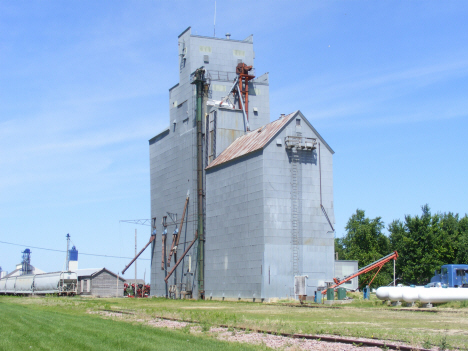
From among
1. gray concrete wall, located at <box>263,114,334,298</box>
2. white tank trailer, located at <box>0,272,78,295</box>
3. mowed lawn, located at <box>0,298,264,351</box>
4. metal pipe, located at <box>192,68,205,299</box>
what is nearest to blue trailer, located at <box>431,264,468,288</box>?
gray concrete wall, located at <box>263,114,334,298</box>

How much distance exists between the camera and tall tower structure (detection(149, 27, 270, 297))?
2402 inches

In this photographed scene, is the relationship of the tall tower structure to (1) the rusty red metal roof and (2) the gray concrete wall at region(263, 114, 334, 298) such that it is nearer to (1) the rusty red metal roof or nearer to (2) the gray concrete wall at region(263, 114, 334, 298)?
(1) the rusty red metal roof

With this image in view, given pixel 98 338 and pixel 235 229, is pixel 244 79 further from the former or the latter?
pixel 98 338

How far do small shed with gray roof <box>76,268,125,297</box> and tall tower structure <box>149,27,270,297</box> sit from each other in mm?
16191

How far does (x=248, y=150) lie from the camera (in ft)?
174

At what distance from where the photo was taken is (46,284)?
76188mm

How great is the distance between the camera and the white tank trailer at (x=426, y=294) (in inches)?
1473

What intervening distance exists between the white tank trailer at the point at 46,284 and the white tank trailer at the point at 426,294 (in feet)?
154

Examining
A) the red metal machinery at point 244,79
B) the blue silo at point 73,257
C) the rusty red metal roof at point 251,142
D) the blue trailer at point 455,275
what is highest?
the red metal machinery at point 244,79

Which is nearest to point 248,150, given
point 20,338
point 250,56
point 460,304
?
point 250,56

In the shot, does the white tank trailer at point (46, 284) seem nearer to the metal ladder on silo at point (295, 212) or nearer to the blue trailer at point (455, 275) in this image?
the metal ladder on silo at point (295, 212)

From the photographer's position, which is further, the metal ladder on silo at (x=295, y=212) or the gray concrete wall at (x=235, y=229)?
the gray concrete wall at (x=235, y=229)

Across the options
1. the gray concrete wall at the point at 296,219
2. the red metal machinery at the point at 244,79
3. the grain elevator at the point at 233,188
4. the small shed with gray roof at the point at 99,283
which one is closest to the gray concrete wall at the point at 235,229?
the grain elevator at the point at 233,188

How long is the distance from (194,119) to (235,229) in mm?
15217
